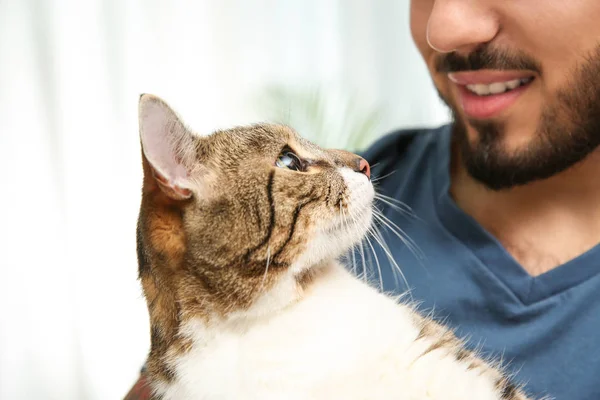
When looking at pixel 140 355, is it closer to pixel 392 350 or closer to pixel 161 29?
pixel 161 29

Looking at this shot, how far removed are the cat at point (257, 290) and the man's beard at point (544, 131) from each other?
1.37ft

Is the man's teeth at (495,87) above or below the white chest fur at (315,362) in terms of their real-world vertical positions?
above

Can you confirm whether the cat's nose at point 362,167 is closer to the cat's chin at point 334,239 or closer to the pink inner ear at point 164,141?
the cat's chin at point 334,239

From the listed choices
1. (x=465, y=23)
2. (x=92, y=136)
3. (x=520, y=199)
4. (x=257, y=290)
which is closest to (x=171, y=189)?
(x=257, y=290)

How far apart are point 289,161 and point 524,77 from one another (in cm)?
54

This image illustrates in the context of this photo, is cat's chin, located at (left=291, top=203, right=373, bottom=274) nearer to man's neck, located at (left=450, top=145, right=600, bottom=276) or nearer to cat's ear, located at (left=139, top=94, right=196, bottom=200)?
cat's ear, located at (left=139, top=94, right=196, bottom=200)

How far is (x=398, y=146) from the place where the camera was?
1513 millimetres

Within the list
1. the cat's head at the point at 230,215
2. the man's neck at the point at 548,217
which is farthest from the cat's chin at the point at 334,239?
the man's neck at the point at 548,217

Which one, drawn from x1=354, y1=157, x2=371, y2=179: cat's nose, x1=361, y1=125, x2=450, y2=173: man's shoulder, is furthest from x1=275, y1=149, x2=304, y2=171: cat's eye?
x1=361, y1=125, x2=450, y2=173: man's shoulder

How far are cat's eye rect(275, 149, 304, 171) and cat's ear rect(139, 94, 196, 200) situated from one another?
0.14 metres

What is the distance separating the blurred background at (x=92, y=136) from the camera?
1693 mm

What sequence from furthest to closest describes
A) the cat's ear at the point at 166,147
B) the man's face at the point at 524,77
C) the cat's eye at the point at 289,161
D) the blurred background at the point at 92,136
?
the blurred background at the point at 92,136, the man's face at the point at 524,77, the cat's eye at the point at 289,161, the cat's ear at the point at 166,147

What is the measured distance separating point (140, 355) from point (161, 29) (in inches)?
45.5

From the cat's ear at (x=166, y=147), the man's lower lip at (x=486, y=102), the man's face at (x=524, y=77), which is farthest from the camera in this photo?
the man's lower lip at (x=486, y=102)
